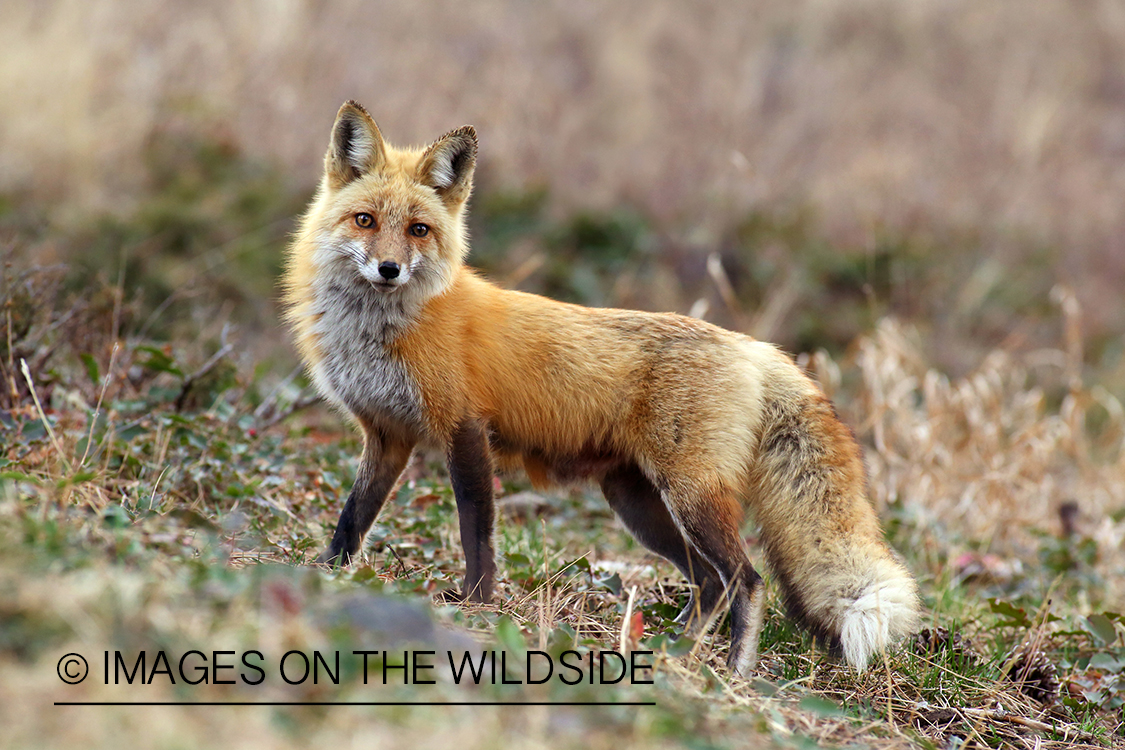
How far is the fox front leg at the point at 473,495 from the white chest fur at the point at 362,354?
218 mm

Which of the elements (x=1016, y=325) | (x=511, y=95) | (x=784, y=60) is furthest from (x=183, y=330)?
(x=784, y=60)

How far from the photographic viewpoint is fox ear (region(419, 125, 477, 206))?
13.6 feet

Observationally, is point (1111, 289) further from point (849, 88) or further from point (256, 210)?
point (256, 210)

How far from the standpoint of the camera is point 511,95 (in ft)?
39.0

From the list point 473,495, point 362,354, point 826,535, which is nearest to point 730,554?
point 826,535

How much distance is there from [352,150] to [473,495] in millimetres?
1654

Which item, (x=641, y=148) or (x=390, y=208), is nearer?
(x=390, y=208)

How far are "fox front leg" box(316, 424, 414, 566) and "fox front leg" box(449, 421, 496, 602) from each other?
396 millimetres

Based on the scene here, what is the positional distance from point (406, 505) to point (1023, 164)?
12258 mm

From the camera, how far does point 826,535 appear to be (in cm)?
383

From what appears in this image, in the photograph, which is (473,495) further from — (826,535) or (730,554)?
(826,535)

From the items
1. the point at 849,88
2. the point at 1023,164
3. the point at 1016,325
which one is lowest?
the point at 1016,325

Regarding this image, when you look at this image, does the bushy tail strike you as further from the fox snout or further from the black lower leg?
the fox snout
